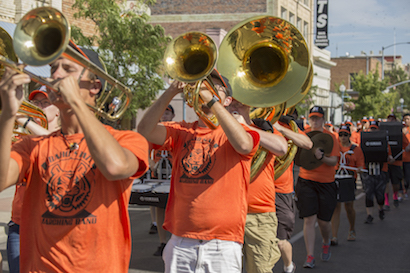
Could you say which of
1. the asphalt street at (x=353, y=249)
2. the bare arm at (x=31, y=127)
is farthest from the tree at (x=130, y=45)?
the bare arm at (x=31, y=127)

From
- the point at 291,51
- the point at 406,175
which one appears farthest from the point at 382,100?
the point at 291,51

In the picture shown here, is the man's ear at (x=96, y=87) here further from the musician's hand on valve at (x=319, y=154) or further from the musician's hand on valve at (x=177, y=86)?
the musician's hand on valve at (x=319, y=154)

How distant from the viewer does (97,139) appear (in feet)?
6.36

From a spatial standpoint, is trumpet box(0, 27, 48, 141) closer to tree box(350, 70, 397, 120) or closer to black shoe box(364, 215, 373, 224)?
black shoe box(364, 215, 373, 224)

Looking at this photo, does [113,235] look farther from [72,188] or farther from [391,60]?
[391,60]

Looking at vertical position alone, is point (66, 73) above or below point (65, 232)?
above

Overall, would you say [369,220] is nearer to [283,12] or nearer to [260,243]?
[260,243]

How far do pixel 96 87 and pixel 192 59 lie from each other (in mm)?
901

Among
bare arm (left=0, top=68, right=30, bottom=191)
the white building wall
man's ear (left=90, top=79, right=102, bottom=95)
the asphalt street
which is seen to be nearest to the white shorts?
man's ear (left=90, top=79, right=102, bottom=95)

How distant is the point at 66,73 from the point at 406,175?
35.4ft

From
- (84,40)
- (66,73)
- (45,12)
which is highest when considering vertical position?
(84,40)

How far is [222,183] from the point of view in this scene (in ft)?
9.94

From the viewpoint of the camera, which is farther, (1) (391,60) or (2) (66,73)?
(1) (391,60)

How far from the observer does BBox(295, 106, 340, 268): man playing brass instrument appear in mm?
5926
